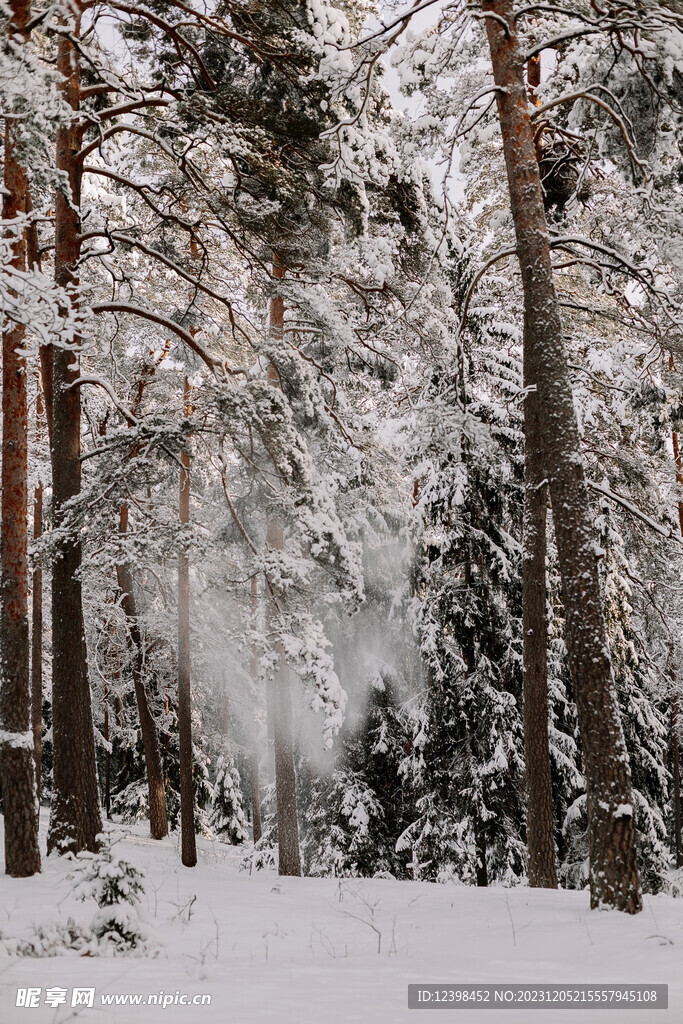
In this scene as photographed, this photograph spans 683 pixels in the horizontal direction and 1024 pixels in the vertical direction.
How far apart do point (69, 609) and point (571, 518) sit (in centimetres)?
558

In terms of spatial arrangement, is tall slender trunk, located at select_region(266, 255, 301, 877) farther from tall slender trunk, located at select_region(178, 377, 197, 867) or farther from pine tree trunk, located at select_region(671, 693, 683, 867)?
pine tree trunk, located at select_region(671, 693, 683, 867)

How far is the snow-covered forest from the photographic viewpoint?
5629 mm

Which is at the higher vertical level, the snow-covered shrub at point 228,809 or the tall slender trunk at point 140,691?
the tall slender trunk at point 140,691

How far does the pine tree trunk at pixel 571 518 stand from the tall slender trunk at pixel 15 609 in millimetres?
5568

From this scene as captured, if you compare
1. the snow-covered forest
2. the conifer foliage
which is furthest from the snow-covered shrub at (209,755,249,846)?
the conifer foliage

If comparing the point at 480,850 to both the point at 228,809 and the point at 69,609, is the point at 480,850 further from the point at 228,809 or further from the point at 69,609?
the point at 228,809

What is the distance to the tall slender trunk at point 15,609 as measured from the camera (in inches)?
328

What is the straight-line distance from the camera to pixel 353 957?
4.73 meters

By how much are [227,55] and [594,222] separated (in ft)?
17.7

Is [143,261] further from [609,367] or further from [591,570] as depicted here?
[591,570]

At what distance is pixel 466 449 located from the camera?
13.1 metres

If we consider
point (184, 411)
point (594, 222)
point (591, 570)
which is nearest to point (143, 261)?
point (184, 411)

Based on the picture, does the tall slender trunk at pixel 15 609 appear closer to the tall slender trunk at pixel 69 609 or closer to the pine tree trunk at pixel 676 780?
the tall slender trunk at pixel 69 609
